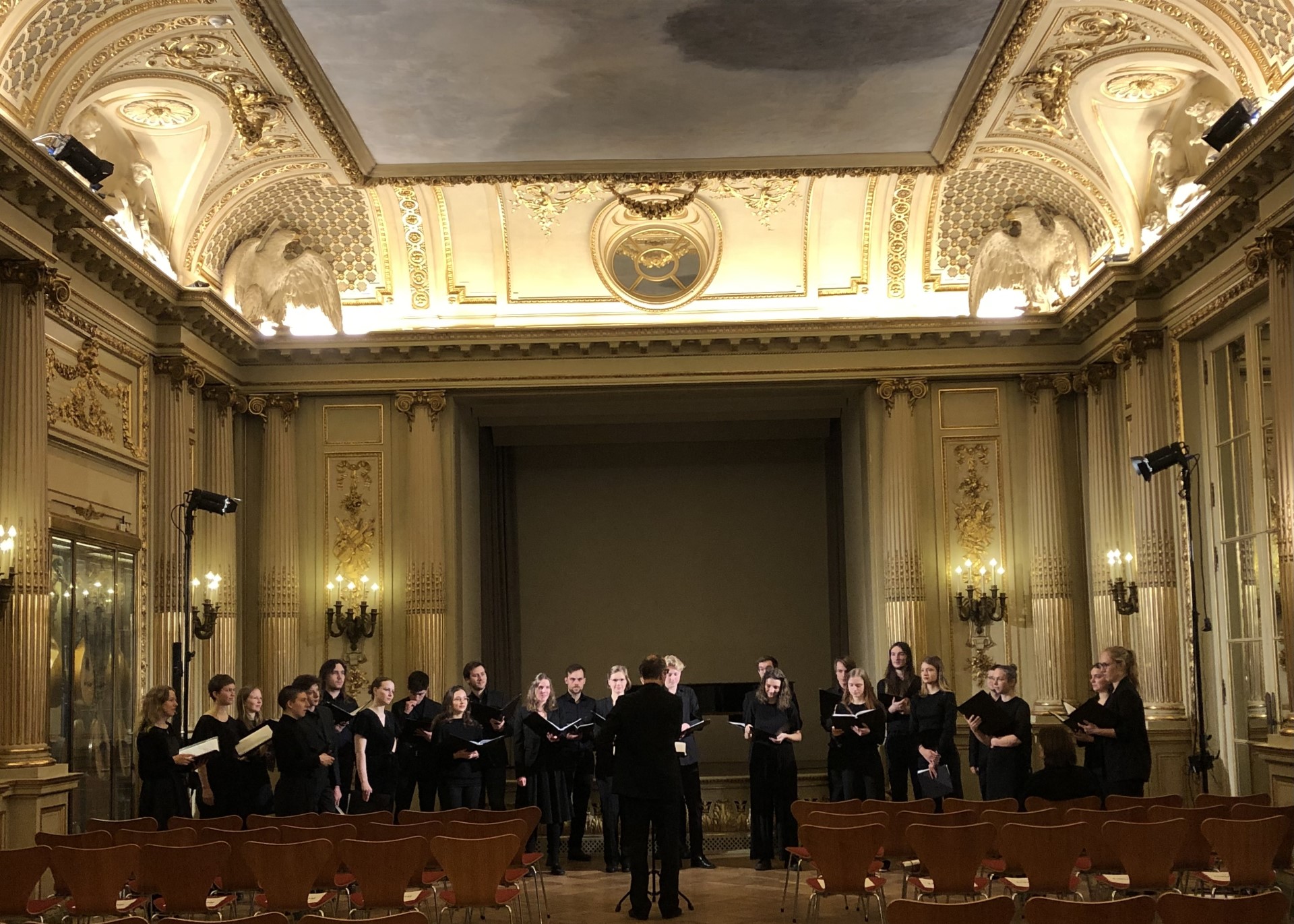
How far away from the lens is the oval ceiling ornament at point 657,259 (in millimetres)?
16578

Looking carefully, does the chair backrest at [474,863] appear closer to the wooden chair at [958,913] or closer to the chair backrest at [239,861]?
the chair backrest at [239,861]

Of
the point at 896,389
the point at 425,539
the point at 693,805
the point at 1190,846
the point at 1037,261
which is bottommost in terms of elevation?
the point at 693,805

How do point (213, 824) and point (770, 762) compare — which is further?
point (770, 762)

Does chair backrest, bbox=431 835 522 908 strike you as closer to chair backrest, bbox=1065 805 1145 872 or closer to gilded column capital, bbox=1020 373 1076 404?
chair backrest, bbox=1065 805 1145 872

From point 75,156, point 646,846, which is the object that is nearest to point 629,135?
point 75,156

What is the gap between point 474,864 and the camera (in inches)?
289

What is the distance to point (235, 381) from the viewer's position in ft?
52.5

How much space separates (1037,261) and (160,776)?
35.2 feet

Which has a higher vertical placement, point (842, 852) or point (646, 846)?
point (842, 852)

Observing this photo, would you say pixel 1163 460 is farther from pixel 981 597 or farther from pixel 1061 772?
pixel 981 597

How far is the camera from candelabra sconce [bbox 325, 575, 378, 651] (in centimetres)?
1593

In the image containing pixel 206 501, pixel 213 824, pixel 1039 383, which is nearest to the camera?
pixel 213 824

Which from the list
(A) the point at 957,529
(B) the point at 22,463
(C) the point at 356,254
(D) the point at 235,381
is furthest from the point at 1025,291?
(B) the point at 22,463

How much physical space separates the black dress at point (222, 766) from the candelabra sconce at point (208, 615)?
15.1 feet
